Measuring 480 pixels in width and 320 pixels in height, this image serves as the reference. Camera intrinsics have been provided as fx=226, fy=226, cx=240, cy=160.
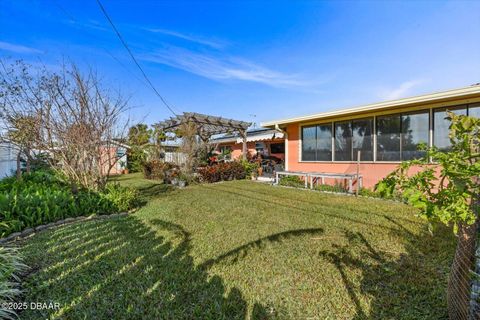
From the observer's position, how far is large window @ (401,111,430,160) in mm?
7039

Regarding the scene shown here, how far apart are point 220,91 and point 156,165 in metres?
6.57

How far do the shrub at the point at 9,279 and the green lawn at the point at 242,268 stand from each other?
0.13m

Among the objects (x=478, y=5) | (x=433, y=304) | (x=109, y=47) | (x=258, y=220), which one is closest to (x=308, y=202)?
(x=258, y=220)

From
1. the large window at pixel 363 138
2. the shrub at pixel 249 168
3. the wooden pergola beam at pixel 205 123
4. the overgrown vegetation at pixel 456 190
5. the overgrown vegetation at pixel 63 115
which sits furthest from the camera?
the shrub at pixel 249 168

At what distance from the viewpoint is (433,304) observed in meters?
2.23

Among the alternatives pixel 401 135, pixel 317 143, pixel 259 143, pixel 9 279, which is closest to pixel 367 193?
pixel 401 135

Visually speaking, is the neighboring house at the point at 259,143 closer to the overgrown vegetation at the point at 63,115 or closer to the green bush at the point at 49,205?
the overgrown vegetation at the point at 63,115

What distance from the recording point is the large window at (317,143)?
934cm

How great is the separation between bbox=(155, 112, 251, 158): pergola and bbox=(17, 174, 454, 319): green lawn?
7.38 metres

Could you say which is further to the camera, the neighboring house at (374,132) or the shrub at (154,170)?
the shrub at (154,170)

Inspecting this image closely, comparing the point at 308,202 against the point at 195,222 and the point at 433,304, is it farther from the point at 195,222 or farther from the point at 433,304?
the point at 433,304

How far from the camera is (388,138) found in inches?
305

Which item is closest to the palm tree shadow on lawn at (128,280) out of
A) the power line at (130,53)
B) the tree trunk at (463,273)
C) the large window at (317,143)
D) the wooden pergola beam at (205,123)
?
the tree trunk at (463,273)

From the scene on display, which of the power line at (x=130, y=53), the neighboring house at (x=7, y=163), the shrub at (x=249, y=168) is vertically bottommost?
the shrub at (x=249, y=168)
